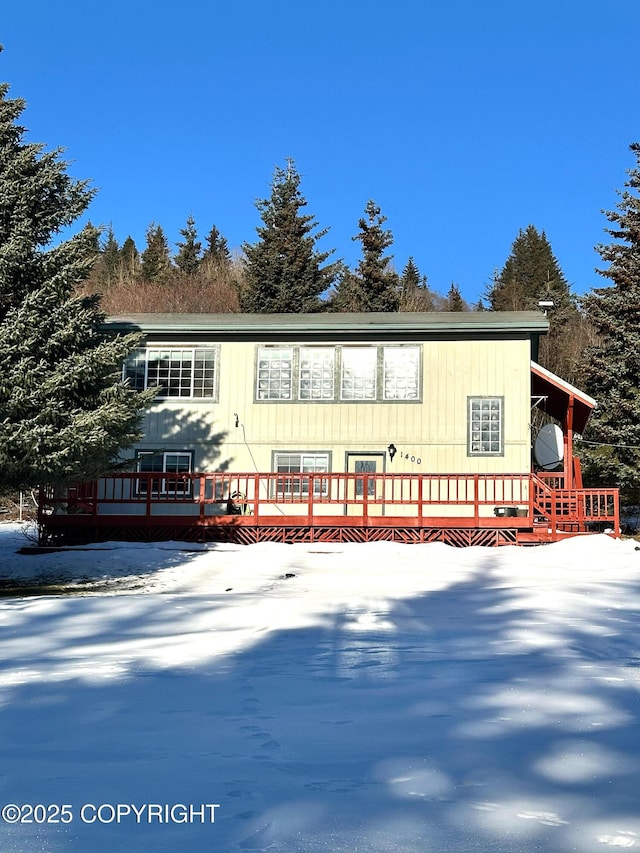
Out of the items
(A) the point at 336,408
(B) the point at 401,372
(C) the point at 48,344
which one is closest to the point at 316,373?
(A) the point at 336,408

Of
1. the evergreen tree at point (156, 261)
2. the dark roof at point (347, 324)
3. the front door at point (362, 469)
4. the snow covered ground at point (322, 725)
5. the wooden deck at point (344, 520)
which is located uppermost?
the evergreen tree at point (156, 261)

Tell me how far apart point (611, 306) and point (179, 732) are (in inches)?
1123

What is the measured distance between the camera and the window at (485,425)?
1905 centimetres

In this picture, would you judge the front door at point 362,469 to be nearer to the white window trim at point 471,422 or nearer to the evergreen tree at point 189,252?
the white window trim at point 471,422

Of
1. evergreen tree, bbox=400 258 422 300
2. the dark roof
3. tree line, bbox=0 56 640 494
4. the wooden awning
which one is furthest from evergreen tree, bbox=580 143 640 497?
evergreen tree, bbox=400 258 422 300

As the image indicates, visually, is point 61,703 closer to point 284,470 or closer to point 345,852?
point 345,852

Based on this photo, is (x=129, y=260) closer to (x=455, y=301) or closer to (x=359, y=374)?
(x=455, y=301)

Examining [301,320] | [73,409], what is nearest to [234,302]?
[301,320]

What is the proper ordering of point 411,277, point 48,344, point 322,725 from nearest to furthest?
point 322,725 < point 48,344 < point 411,277

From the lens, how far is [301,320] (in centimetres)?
2025

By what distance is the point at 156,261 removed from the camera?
67250 mm

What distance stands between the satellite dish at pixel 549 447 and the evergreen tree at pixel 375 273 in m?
26.3

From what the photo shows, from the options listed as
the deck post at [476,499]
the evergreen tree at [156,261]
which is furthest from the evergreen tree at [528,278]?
the deck post at [476,499]

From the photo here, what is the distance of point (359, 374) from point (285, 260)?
2918cm
